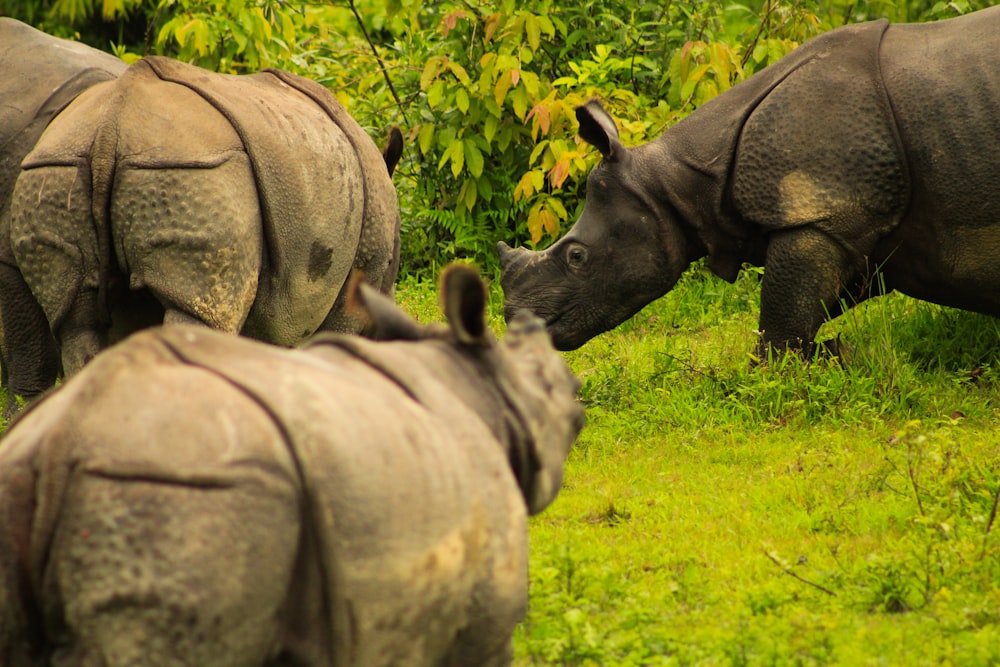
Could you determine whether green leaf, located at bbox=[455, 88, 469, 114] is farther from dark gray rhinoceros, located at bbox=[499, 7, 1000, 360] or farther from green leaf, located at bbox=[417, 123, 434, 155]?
dark gray rhinoceros, located at bbox=[499, 7, 1000, 360]

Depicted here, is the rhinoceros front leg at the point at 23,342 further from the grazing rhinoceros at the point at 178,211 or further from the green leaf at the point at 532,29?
the green leaf at the point at 532,29

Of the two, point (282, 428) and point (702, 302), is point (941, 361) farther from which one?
point (282, 428)

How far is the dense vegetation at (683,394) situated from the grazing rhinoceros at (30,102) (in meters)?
2.35

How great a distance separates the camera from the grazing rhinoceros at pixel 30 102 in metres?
5.89

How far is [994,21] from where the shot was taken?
6.46 metres

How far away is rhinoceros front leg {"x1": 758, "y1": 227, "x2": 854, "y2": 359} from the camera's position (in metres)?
6.41

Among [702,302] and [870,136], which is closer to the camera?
[870,136]

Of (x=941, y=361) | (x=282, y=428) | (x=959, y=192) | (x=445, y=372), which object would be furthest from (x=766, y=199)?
(x=282, y=428)

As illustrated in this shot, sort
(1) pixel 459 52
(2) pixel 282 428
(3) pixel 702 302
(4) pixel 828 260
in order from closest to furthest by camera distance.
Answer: (2) pixel 282 428 → (4) pixel 828 260 → (3) pixel 702 302 → (1) pixel 459 52

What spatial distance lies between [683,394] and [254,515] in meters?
4.49

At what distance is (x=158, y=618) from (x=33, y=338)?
395 centimetres

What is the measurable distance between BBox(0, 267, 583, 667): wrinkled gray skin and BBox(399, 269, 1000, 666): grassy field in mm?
1381

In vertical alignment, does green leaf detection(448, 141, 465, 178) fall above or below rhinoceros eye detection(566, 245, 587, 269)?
below

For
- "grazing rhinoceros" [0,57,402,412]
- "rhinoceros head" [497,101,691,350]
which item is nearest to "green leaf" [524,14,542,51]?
"rhinoceros head" [497,101,691,350]
